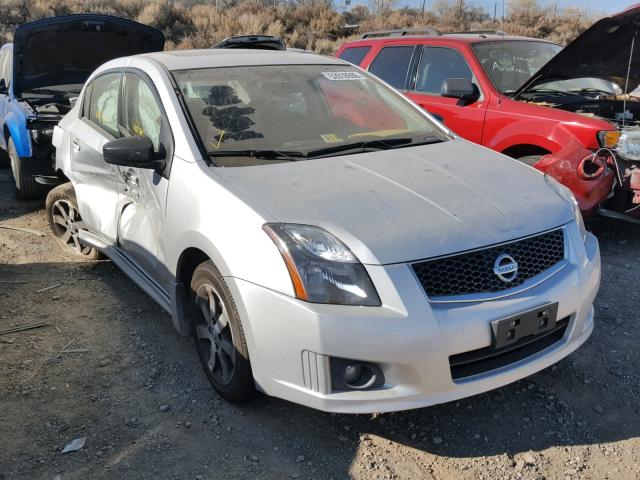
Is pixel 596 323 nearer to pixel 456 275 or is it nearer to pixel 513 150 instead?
pixel 456 275

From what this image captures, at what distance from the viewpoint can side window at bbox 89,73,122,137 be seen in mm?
4383

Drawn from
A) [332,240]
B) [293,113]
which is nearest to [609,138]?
[293,113]

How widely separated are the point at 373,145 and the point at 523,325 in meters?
1.50

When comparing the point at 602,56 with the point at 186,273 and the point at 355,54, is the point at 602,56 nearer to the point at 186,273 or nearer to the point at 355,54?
the point at 355,54

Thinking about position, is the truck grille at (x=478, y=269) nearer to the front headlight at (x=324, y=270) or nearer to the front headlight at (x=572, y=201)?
the front headlight at (x=324, y=270)

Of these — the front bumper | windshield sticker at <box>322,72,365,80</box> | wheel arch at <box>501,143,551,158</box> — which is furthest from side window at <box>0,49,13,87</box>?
the front bumper

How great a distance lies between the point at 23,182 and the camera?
22.4 feet

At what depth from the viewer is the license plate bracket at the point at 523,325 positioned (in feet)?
8.73

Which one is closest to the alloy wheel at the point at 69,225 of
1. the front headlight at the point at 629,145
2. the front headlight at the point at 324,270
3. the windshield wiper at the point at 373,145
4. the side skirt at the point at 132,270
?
the side skirt at the point at 132,270

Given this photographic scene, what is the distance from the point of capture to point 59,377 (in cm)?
353

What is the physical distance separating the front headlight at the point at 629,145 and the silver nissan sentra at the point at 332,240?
1.89 metres

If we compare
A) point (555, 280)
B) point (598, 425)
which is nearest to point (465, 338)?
point (555, 280)

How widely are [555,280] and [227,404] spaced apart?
67.9 inches

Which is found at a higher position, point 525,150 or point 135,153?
point 135,153
